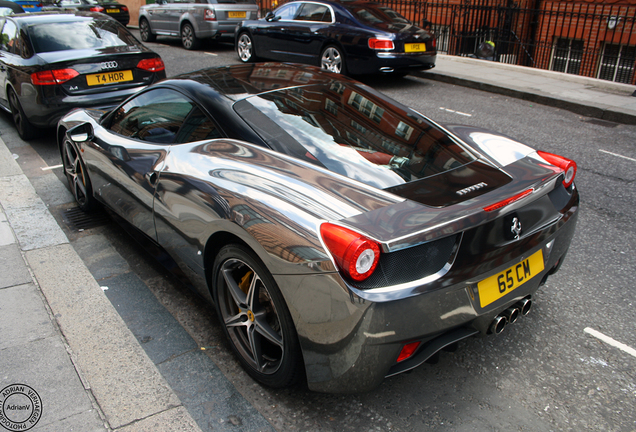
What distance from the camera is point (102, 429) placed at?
2.32m

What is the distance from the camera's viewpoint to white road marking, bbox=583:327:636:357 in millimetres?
2816

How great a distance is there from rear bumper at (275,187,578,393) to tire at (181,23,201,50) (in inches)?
559

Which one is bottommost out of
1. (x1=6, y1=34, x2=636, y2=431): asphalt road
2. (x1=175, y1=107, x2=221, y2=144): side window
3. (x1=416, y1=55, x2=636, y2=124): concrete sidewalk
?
(x1=6, y1=34, x2=636, y2=431): asphalt road

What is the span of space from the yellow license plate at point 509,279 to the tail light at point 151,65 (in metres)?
5.73

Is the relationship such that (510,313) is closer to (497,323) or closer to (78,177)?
(497,323)

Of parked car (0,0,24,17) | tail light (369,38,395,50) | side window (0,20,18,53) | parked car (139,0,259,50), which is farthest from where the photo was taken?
parked car (139,0,259,50)

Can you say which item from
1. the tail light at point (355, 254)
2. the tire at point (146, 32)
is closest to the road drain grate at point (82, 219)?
the tail light at point (355, 254)

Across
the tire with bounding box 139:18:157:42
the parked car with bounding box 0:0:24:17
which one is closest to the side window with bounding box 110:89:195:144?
the parked car with bounding box 0:0:24:17

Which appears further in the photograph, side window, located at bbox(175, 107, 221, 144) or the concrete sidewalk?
the concrete sidewalk

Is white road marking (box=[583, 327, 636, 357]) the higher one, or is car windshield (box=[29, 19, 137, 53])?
car windshield (box=[29, 19, 137, 53])

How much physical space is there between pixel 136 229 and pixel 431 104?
6.42 m

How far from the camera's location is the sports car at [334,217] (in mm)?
2055

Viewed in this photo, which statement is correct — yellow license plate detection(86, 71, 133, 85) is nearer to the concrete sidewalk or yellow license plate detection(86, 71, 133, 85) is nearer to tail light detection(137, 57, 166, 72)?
tail light detection(137, 57, 166, 72)

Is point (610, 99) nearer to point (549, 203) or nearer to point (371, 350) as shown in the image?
point (549, 203)
